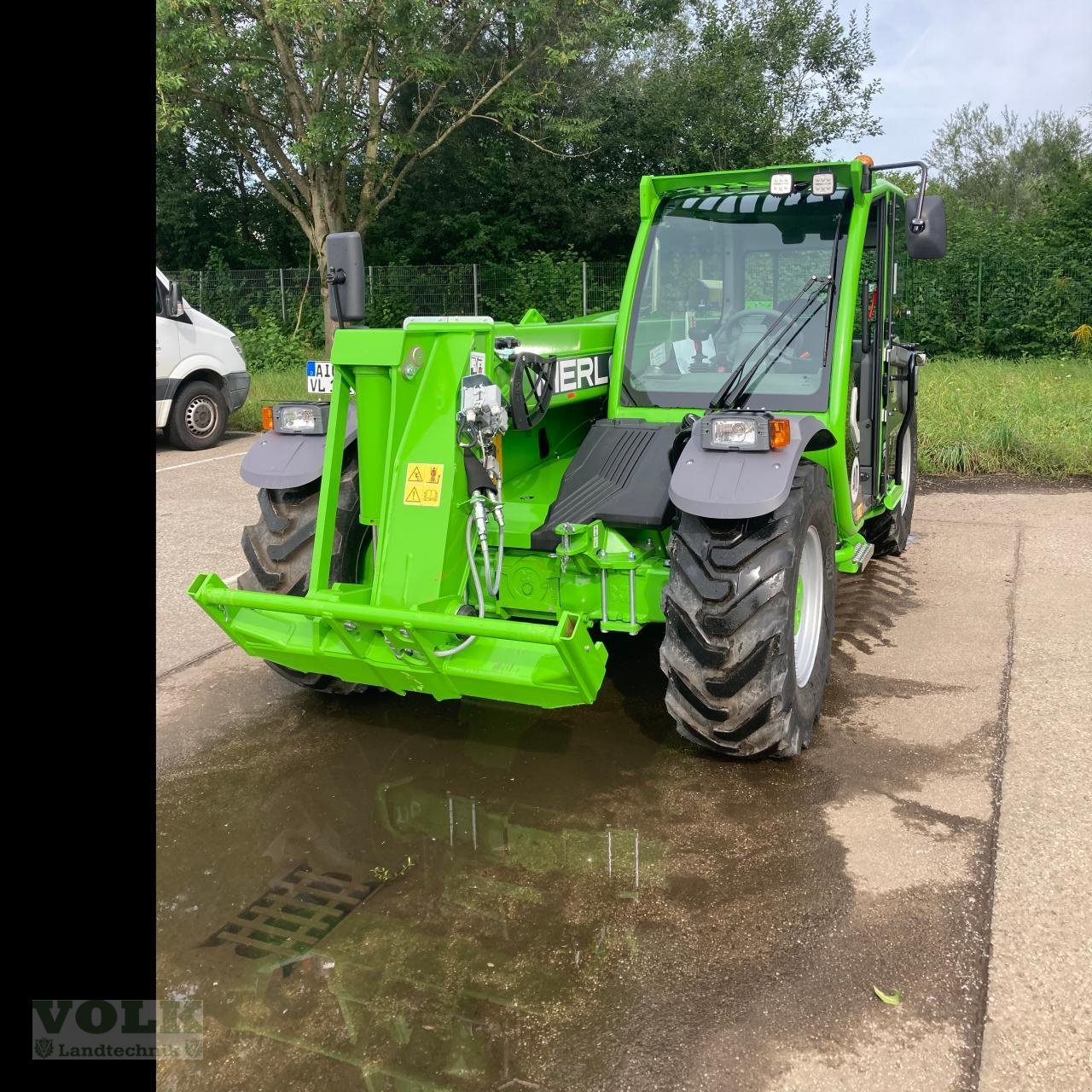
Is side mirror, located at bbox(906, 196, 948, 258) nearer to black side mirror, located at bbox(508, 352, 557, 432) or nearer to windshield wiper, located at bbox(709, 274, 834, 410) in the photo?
windshield wiper, located at bbox(709, 274, 834, 410)

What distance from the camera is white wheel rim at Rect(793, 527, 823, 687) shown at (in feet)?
14.4

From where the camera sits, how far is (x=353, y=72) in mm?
17797

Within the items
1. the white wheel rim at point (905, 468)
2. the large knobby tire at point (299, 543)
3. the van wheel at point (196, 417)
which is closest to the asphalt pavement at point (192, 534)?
the van wheel at point (196, 417)

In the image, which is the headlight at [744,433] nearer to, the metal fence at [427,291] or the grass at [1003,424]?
the grass at [1003,424]

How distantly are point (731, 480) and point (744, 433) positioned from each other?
0.24 m

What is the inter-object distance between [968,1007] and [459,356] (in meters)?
2.66

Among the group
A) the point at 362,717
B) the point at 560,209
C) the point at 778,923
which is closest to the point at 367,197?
the point at 560,209

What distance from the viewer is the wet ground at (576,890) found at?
8.63 ft

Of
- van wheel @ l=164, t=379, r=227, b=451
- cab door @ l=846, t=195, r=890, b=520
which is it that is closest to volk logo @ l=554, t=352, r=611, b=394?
cab door @ l=846, t=195, r=890, b=520

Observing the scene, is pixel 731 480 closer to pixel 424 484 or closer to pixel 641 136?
pixel 424 484

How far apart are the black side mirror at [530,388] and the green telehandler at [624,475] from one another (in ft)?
0.04

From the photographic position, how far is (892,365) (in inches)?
245

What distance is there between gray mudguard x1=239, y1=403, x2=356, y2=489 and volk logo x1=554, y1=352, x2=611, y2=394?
2.95ft

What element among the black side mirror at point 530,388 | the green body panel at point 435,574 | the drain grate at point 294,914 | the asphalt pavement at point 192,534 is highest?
the black side mirror at point 530,388
